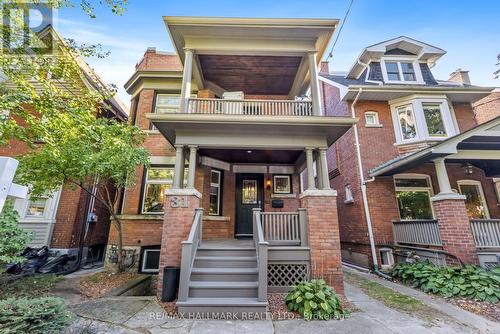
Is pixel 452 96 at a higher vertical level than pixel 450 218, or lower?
higher

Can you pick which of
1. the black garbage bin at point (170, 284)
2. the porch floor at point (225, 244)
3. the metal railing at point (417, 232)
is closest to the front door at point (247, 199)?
the porch floor at point (225, 244)

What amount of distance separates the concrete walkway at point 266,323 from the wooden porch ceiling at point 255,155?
14.4ft

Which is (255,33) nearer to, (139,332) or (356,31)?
(356,31)

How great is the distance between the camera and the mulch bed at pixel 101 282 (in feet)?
17.0

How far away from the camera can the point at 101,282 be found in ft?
19.5

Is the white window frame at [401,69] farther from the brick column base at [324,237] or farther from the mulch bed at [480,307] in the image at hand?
the mulch bed at [480,307]

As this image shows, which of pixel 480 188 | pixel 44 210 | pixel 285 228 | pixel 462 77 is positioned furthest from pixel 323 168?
pixel 462 77

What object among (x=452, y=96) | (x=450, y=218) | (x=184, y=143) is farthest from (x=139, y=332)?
(x=452, y=96)

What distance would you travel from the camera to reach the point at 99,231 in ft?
32.1

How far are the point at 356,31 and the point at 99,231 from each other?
528 inches

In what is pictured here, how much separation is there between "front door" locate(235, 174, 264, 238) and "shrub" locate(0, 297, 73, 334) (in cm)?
532

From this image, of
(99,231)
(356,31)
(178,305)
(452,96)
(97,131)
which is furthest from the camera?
(99,231)

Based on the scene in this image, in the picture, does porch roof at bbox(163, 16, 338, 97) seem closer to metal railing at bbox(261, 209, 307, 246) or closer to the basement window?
metal railing at bbox(261, 209, 307, 246)

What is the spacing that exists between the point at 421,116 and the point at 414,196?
316 centimetres
